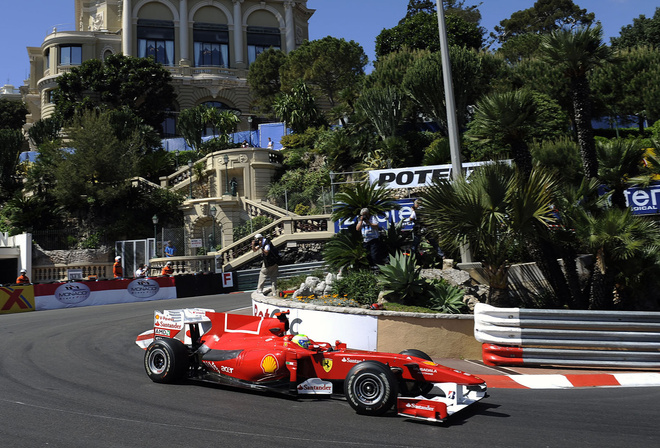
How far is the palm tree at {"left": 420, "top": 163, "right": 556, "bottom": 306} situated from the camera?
412 inches

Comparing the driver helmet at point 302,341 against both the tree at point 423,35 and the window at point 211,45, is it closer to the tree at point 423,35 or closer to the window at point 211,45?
the tree at point 423,35

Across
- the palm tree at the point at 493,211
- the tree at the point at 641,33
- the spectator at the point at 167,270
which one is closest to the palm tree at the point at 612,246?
the palm tree at the point at 493,211

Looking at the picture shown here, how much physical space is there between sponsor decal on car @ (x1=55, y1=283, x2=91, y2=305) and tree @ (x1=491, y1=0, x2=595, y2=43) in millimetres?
65884

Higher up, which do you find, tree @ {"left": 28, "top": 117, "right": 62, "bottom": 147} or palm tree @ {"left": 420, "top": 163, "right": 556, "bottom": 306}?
tree @ {"left": 28, "top": 117, "right": 62, "bottom": 147}

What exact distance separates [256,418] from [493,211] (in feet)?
19.2

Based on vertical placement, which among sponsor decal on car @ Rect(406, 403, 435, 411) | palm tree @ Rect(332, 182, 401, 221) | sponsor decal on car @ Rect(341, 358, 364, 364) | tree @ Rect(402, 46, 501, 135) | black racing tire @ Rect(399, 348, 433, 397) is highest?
tree @ Rect(402, 46, 501, 135)

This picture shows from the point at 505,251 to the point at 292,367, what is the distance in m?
4.86

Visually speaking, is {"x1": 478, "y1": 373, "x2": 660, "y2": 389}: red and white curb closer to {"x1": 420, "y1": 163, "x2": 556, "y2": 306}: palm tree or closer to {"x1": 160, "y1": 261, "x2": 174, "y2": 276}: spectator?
{"x1": 420, "y1": 163, "x2": 556, "y2": 306}: palm tree

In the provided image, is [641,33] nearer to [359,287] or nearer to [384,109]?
[384,109]

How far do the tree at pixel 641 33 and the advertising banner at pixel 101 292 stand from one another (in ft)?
155

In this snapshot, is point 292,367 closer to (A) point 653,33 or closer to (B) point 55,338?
(B) point 55,338

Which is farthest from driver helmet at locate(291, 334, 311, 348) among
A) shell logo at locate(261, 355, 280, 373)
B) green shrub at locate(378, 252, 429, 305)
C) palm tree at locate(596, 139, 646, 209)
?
palm tree at locate(596, 139, 646, 209)

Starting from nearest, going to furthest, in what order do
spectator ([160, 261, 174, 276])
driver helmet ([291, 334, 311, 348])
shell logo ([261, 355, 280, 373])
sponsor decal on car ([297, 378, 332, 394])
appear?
1. sponsor decal on car ([297, 378, 332, 394])
2. shell logo ([261, 355, 280, 373])
3. driver helmet ([291, 334, 311, 348])
4. spectator ([160, 261, 174, 276])

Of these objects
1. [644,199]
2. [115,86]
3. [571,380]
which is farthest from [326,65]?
[571,380]
